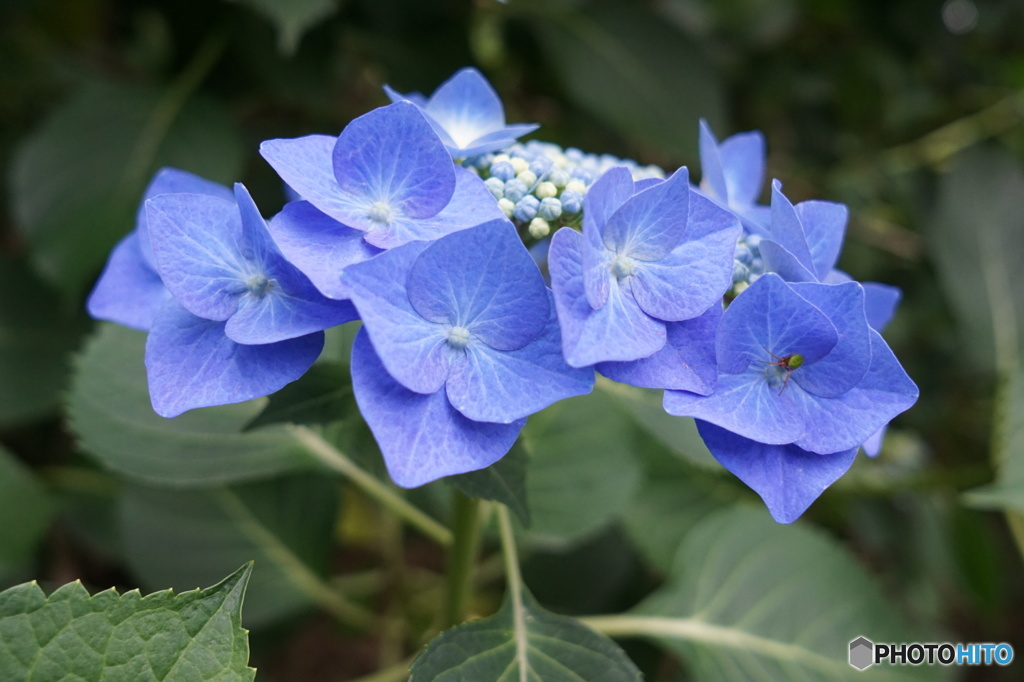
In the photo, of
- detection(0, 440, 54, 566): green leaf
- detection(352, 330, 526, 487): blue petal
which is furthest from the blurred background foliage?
detection(352, 330, 526, 487): blue petal

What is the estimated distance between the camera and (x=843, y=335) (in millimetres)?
460

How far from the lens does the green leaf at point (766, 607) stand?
78cm

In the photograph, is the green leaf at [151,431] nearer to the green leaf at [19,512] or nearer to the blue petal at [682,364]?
the green leaf at [19,512]

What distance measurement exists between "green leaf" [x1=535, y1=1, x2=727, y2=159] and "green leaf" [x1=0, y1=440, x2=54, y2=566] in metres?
0.85

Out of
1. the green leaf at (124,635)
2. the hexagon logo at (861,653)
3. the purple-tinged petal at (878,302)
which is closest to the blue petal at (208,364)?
the green leaf at (124,635)

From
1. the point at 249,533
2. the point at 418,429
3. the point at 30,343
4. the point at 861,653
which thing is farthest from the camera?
the point at 30,343

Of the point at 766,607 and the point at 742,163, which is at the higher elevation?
the point at 742,163

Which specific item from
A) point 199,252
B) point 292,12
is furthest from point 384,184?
point 292,12

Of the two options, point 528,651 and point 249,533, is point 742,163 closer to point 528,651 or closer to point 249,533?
point 528,651

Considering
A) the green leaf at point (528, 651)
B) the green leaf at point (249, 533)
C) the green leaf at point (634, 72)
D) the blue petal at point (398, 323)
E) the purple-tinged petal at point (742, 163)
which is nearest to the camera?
the blue petal at point (398, 323)

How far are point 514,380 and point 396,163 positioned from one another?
0.15 m

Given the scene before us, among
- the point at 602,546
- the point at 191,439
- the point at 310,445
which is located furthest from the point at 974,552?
the point at 191,439

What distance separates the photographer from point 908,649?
2.70 ft

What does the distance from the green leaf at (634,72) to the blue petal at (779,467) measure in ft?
2.15
